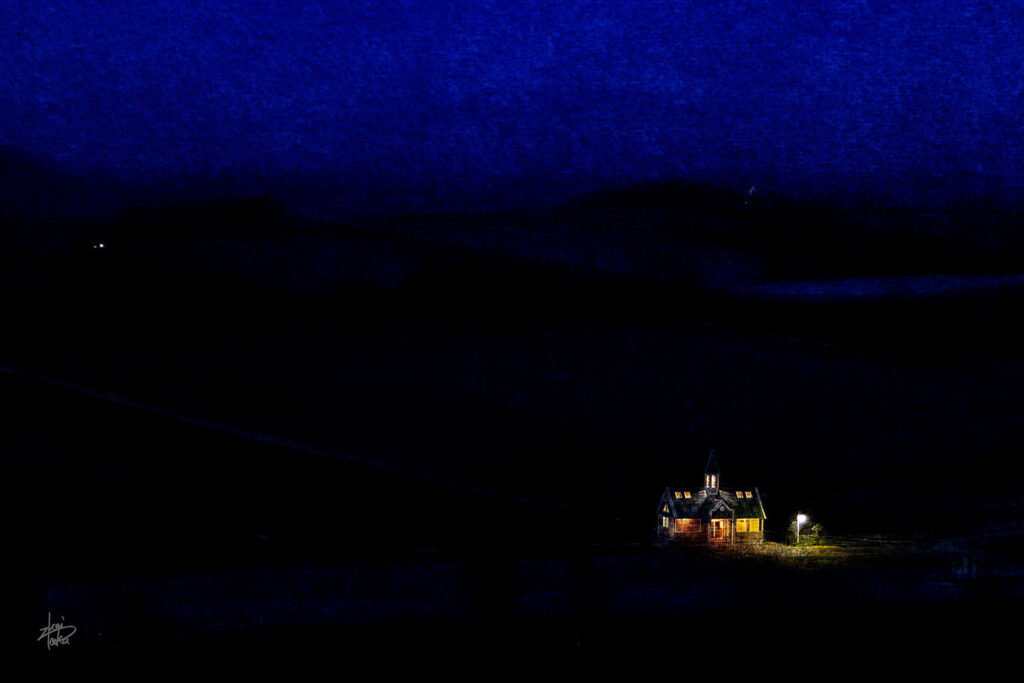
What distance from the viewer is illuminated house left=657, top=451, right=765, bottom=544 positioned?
1984 millimetres

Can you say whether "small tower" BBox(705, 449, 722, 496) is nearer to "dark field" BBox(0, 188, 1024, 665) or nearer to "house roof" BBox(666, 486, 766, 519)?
"house roof" BBox(666, 486, 766, 519)

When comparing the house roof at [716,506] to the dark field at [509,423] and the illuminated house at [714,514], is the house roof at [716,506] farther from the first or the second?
the dark field at [509,423]

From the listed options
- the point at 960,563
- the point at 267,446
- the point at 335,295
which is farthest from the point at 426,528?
the point at 960,563

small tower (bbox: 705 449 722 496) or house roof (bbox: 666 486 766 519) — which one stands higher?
small tower (bbox: 705 449 722 496)

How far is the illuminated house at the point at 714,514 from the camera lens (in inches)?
78.1

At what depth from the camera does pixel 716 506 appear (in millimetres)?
1984

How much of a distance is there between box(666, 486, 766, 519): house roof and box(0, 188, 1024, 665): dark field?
13cm
